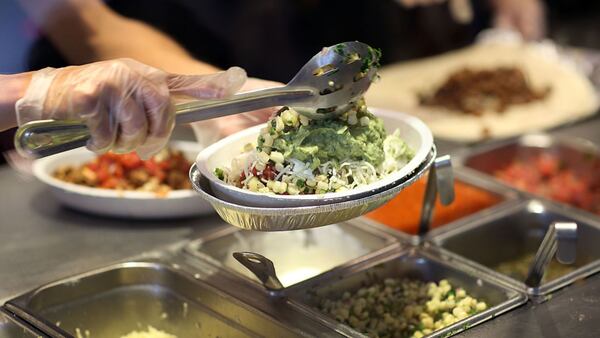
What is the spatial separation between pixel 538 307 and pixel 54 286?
1102mm

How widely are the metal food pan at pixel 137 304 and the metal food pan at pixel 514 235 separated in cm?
61

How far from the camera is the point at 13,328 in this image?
1.85 meters

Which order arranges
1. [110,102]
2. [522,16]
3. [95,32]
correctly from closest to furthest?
[110,102] < [95,32] < [522,16]

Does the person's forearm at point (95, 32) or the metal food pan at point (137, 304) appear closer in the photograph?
the metal food pan at point (137, 304)

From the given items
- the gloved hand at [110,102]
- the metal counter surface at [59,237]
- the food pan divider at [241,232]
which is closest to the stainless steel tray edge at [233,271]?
the food pan divider at [241,232]

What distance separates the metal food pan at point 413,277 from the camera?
1846mm

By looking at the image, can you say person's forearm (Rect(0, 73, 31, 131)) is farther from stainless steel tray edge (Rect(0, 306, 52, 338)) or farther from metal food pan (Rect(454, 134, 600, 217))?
metal food pan (Rect(454, 134, 600, 217))

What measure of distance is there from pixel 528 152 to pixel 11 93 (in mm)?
1861

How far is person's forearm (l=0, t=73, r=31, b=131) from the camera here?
166 cm

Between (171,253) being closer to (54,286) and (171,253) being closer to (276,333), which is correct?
(54,286)

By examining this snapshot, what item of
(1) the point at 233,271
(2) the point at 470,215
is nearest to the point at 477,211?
(2) the point at 470,215

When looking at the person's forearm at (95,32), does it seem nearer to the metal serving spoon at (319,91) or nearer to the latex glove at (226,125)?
the latex glove at (226,125)

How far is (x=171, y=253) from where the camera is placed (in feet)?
7.17

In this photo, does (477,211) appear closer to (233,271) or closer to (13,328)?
(233,271)
